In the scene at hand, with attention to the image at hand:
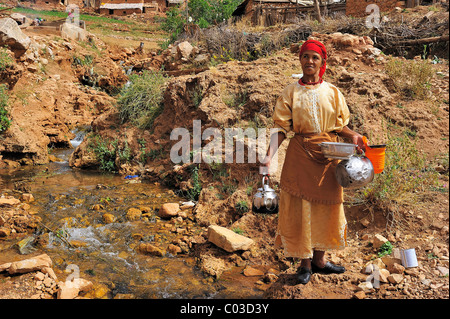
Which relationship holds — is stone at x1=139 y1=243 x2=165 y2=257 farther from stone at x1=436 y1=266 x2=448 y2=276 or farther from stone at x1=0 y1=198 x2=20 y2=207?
stone at x1=436 y1=266 x2=448 y2=276

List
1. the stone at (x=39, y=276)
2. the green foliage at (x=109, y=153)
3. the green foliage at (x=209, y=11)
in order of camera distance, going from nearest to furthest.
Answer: the stone at (x=39, y=276) → the green foliage at (x=109, y=153) → the green foliage at (x=209, y=11)

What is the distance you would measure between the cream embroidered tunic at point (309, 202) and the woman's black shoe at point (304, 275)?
17 centimetres

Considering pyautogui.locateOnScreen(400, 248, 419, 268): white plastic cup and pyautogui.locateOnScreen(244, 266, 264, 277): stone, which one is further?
pyautogui.locateOnScreen(244, 266, 264, 277): stone

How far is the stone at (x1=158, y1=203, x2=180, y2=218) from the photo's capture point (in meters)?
4.84

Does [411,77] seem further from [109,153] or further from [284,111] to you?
[109,153]

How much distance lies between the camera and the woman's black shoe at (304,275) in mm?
2701

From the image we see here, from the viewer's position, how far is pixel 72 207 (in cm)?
519

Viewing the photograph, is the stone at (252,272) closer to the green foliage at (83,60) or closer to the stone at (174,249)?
the stone at (174,249)

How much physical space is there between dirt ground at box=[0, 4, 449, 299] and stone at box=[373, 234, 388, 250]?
6cm

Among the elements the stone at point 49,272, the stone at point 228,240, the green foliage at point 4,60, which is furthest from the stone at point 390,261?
the green foliage at point 4,60

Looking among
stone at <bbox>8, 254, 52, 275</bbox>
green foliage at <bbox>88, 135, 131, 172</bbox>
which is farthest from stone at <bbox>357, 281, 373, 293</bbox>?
green foliage at <bbox>88, 135, 131, 172</bbox>
